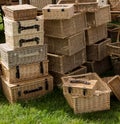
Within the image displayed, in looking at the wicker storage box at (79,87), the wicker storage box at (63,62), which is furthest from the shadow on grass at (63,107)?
the wicker storage box at (63,62)

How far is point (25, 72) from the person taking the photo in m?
6.68

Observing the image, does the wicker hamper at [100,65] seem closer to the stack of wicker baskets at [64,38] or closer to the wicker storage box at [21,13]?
the stack of wicker baskets at [64,38]

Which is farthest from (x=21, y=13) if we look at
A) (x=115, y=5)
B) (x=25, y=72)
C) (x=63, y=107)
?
(x=115, y=5)

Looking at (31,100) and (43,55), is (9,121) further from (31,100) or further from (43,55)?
(43,55)

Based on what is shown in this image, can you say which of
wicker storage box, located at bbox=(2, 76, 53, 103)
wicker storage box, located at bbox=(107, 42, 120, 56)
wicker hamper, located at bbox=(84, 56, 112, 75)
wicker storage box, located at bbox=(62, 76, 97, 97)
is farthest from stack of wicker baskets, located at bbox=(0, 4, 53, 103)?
wicker storage box, located at bbox=(107, 42, 120, 56)

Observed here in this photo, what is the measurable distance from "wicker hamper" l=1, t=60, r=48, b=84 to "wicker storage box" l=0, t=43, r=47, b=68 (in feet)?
0.26

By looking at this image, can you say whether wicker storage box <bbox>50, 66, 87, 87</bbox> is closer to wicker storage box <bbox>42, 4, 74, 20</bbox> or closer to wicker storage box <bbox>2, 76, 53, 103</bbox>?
wicker storage box <bbox>2, 76, 53, 103</bbox>

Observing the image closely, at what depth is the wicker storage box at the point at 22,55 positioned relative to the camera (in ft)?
21.2

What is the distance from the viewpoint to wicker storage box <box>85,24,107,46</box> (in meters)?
7.65

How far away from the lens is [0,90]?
23.7ft

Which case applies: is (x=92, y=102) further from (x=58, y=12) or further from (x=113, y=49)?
(x=113, y=49)

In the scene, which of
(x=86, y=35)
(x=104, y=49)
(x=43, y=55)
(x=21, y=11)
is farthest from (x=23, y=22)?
(x=104, y=49)

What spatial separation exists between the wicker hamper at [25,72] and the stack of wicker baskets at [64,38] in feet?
1.19

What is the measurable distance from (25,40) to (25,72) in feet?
1.99
